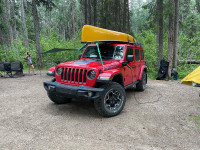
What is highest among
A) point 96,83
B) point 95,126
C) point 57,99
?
point 96,83

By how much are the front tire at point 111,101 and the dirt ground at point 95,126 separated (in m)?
0.18

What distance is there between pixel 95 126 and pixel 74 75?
1.41 m

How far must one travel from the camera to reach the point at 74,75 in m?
4.12

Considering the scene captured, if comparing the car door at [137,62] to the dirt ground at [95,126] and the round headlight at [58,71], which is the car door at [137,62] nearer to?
the dirt ground at [95,126]

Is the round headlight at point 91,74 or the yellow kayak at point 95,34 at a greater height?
the yellow kayak at point 95,34

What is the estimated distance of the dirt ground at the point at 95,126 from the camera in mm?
2949

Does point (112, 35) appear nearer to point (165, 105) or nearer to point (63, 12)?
point (165, 105)

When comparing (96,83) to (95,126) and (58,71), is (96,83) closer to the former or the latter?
(95,126)

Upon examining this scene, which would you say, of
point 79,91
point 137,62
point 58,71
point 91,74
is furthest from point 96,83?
point 137,62

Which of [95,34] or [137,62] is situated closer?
[95,34]

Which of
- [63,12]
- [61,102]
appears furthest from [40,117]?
[63,12]

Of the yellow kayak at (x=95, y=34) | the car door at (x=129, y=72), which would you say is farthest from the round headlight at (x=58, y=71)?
the car door at (x=129, y=72)

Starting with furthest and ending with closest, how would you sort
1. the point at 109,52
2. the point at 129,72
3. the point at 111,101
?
A: the point at 129,72, the point at 109,52, the point at 111,101

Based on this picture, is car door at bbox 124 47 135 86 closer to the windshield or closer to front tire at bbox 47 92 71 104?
the windshield
